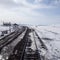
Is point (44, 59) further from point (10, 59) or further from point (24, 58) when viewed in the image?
point (10, 59)

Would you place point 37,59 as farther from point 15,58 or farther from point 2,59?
point 2,59

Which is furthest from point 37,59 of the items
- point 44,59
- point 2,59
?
point 2,59

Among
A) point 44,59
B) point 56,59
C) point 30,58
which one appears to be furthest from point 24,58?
point 56,59

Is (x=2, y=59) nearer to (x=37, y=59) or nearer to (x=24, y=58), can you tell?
(x=24, y=58)

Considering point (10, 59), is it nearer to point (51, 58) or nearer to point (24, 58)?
point (24, 58)

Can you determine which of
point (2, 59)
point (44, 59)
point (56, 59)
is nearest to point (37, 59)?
point (44, 59)
